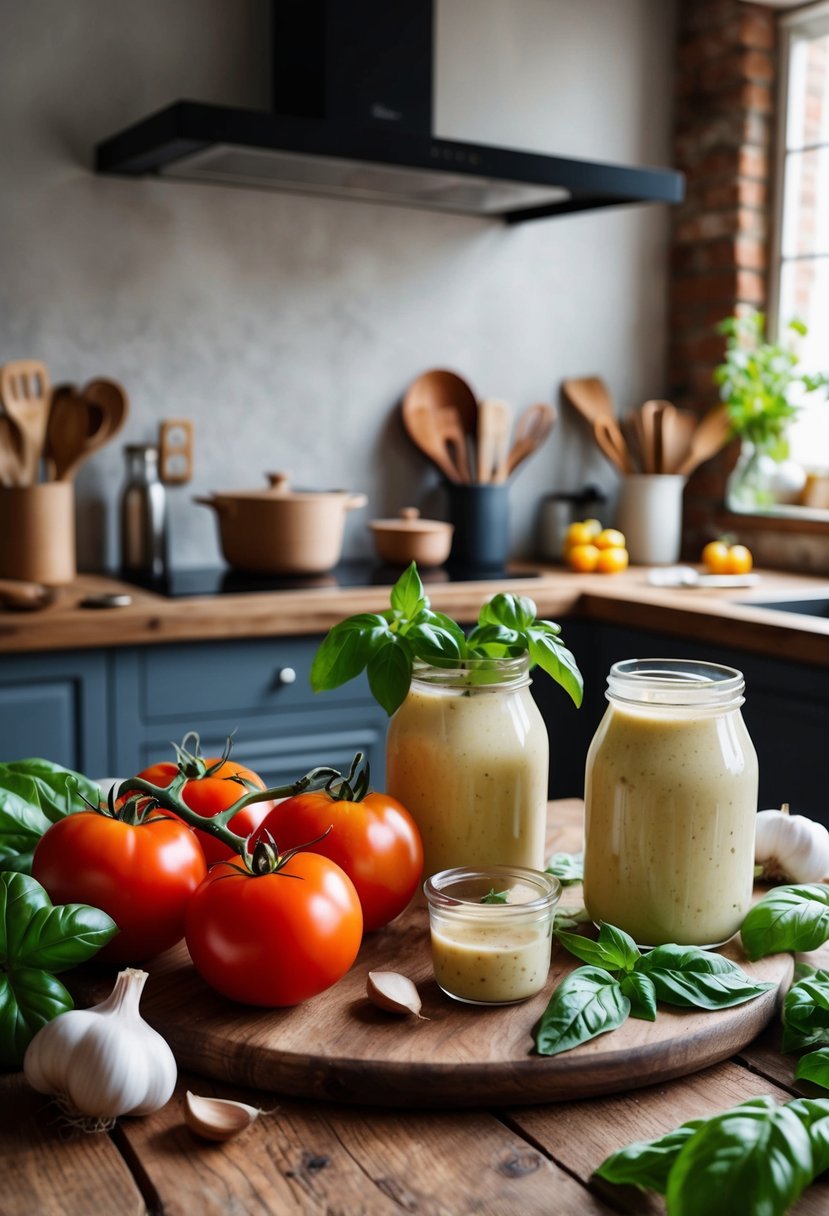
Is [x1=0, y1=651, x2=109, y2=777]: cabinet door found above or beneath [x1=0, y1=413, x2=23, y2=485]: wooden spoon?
beneath

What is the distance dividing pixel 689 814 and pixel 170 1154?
0.40 metres

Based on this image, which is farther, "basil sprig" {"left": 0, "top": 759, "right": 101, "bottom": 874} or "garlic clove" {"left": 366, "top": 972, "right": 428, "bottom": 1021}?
"basil sprig" {"left": 0, "top": 759, "right": 101, "bottom": 874}

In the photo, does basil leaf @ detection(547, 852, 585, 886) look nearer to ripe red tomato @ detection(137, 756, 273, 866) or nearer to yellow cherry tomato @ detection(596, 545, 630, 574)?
ripe red tomato @ detection(137, 756, 273, 866)

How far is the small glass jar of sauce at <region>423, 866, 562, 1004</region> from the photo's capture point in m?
0.81

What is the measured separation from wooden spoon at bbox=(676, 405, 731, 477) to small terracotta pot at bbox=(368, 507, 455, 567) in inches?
31.9

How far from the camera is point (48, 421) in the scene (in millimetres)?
2588

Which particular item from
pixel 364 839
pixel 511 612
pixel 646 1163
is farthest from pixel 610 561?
pixel 646 1163

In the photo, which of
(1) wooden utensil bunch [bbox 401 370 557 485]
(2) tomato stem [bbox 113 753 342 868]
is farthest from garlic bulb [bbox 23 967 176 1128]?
(1) wooden utensil bunch [bbox 401 370 557 485]

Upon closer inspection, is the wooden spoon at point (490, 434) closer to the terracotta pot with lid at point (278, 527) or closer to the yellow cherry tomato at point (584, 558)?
the yellow cherry tomato at point (584, 558)

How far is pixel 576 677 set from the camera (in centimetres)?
96

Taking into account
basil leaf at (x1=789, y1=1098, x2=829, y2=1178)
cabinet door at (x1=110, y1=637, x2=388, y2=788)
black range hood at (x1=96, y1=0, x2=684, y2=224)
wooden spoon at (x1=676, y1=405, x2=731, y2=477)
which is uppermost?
black range hood at (x1=96, y1=0, x2=684, y2=224)

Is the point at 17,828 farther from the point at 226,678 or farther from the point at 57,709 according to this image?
the point at 226,678

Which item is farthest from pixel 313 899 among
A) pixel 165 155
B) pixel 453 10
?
pixel 453 10

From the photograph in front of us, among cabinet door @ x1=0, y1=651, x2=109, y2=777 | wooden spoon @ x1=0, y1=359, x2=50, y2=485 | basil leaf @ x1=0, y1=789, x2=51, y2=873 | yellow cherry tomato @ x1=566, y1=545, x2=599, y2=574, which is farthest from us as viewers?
yellow cherry tomato @ x1=566, y1=545, x2=599, y2=574
